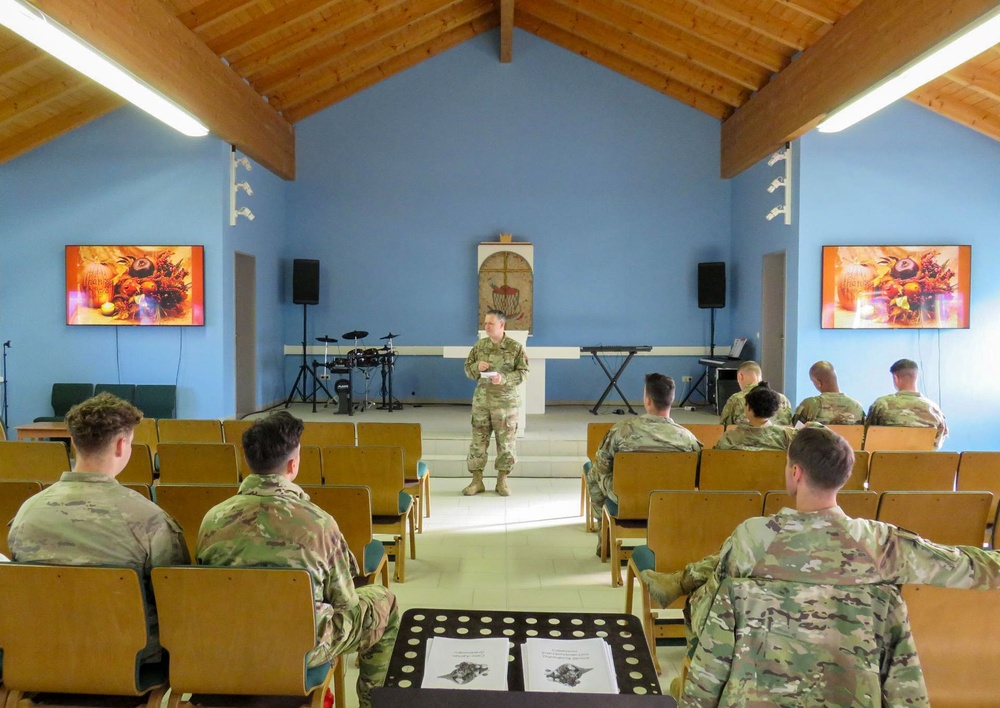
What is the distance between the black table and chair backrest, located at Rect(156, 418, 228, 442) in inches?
143

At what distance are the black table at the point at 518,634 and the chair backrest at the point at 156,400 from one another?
6.95 m

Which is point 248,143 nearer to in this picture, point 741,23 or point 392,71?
point 392,71

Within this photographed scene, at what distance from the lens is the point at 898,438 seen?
16.5 ft

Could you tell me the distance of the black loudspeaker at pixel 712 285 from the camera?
10586 mm

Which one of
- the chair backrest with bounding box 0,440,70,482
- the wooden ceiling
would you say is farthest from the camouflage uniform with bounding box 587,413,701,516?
the wooden ceiling

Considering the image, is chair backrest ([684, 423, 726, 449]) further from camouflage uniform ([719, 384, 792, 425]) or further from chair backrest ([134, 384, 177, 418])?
→ chair backrest ([134, 384, 177, 418])

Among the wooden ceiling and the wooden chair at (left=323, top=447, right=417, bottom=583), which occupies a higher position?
the wooden ceiling

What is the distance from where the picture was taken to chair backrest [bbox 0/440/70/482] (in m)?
4.11

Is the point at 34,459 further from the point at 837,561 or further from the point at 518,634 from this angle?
the point at 837,561

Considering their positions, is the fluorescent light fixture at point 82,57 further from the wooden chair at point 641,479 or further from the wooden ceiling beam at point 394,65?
the wooden chair at point 641,479

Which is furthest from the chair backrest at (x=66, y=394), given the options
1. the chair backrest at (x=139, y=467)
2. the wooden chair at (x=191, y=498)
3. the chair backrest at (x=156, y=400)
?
the wooden chair at (x=191, y=498)

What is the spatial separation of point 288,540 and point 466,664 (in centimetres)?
79

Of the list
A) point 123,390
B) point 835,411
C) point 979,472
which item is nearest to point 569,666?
point 979,472

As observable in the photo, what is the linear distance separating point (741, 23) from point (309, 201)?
640 cm
